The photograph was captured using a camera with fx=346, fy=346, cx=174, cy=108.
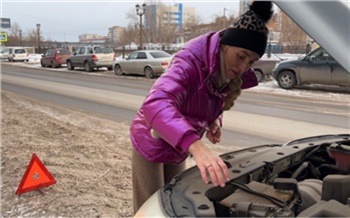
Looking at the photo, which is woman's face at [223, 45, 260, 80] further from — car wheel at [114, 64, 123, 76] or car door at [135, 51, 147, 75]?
car wheel at [114, 64, 123, 76]

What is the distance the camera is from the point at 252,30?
181 centimetres

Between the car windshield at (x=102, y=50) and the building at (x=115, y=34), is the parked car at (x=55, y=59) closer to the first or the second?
the car windshield at (x=102, y=50)

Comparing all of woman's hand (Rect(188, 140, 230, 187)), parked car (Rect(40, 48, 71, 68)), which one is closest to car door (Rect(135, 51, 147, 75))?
parked car (Rect(40, 48, 71, 68))

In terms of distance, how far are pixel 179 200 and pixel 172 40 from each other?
39.5 metres

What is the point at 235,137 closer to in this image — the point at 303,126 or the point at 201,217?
the point at 303,126

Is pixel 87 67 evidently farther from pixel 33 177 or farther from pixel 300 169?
pixel 300 169

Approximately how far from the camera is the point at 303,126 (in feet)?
24.4

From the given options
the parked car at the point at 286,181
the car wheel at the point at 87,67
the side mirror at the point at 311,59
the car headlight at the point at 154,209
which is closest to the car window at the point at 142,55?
the car wheel at the point at 87,67

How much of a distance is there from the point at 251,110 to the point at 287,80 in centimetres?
502

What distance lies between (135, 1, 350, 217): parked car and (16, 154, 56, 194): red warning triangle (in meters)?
2.31

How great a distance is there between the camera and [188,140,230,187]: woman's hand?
147 cm

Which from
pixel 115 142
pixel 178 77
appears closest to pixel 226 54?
pixel 178 77

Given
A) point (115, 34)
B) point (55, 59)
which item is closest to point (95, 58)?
point (55, 59)

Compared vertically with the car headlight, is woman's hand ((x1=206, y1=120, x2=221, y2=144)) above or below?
above
